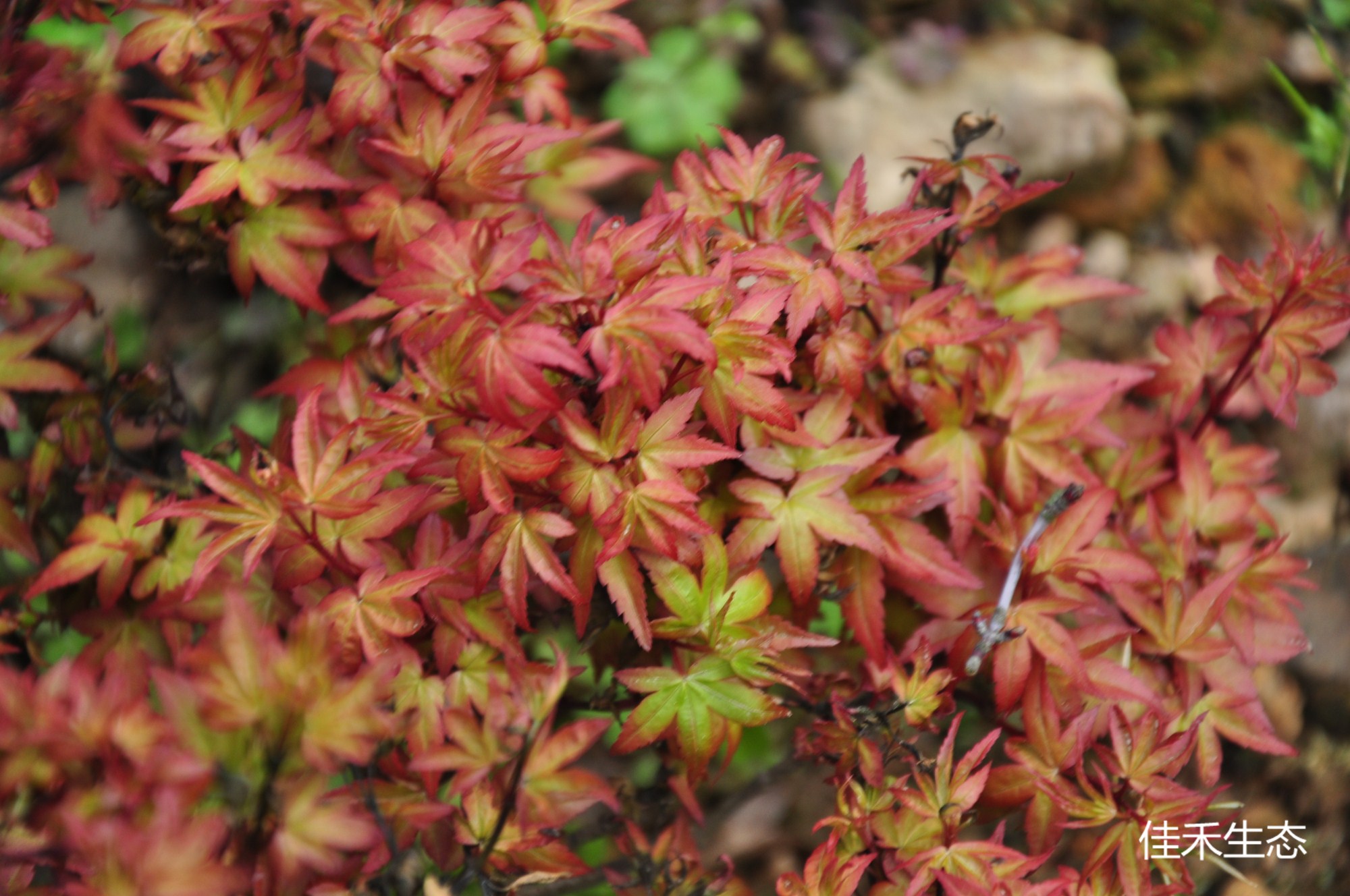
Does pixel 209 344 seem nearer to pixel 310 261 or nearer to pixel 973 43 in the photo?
pixel 310 261

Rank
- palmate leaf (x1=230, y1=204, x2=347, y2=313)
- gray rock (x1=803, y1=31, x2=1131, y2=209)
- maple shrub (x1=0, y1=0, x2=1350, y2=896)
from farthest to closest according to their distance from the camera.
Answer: gray rock (x1=803, y1=31, x2=1131, y2=209) → palmate leaf (x1=230, y1=204, x2=347, y2=313) → maple shrub (x1=0, y1=0, x2=1350, y2=896)

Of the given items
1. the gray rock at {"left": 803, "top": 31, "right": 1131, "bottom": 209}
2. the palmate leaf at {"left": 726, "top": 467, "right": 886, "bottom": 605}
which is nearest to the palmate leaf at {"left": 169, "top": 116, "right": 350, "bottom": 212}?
the palmate leaf at {"left": 726, "top": 467, "right": 886, "bottom": 605}

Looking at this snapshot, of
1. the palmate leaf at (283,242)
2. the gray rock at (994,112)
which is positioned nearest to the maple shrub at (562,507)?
the palmate leaf at (283,242)

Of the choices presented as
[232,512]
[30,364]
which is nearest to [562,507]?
[232,512]

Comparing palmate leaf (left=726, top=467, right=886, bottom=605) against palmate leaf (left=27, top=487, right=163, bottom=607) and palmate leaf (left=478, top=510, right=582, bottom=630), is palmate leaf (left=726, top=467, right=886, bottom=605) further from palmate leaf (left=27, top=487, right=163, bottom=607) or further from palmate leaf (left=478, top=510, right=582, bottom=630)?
palmate leaf (left=27, top=487, right=163, bottom=607)

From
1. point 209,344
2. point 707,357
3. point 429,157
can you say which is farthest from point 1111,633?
point 209,344

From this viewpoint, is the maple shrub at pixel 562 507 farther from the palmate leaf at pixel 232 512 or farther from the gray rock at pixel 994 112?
the gray rock at pixel 994 112
